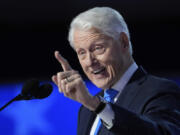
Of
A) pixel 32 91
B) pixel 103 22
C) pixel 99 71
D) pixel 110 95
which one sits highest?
pixel 103 22

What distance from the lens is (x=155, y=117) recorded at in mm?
1447

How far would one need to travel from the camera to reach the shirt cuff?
134cm

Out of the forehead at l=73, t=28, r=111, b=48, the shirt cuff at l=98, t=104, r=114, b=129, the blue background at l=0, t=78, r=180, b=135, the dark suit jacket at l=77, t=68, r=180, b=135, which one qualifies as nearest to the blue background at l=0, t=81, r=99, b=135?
the blue background at l=0, t=78, r=180, b=135

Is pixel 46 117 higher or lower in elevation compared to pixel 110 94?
lower

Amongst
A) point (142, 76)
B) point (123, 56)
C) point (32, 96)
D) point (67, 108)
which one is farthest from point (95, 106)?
point (67, 108)

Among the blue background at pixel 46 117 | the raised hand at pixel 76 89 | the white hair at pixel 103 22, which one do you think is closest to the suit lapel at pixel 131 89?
the white hair at pixel 103 22

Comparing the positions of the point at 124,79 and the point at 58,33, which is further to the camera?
the point at 58,33

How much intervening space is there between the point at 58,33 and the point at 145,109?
1.55 m

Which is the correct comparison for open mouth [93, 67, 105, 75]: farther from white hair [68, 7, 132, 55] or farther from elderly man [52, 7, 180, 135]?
white hair [68, 7, 132, 55]

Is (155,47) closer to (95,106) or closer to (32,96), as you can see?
(32,96)

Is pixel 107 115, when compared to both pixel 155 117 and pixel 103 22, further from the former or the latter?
pixel 103 22

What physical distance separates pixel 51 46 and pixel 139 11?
2.33ft

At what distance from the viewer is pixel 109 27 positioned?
1.87m

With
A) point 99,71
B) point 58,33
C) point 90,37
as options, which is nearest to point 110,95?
point 99,71
